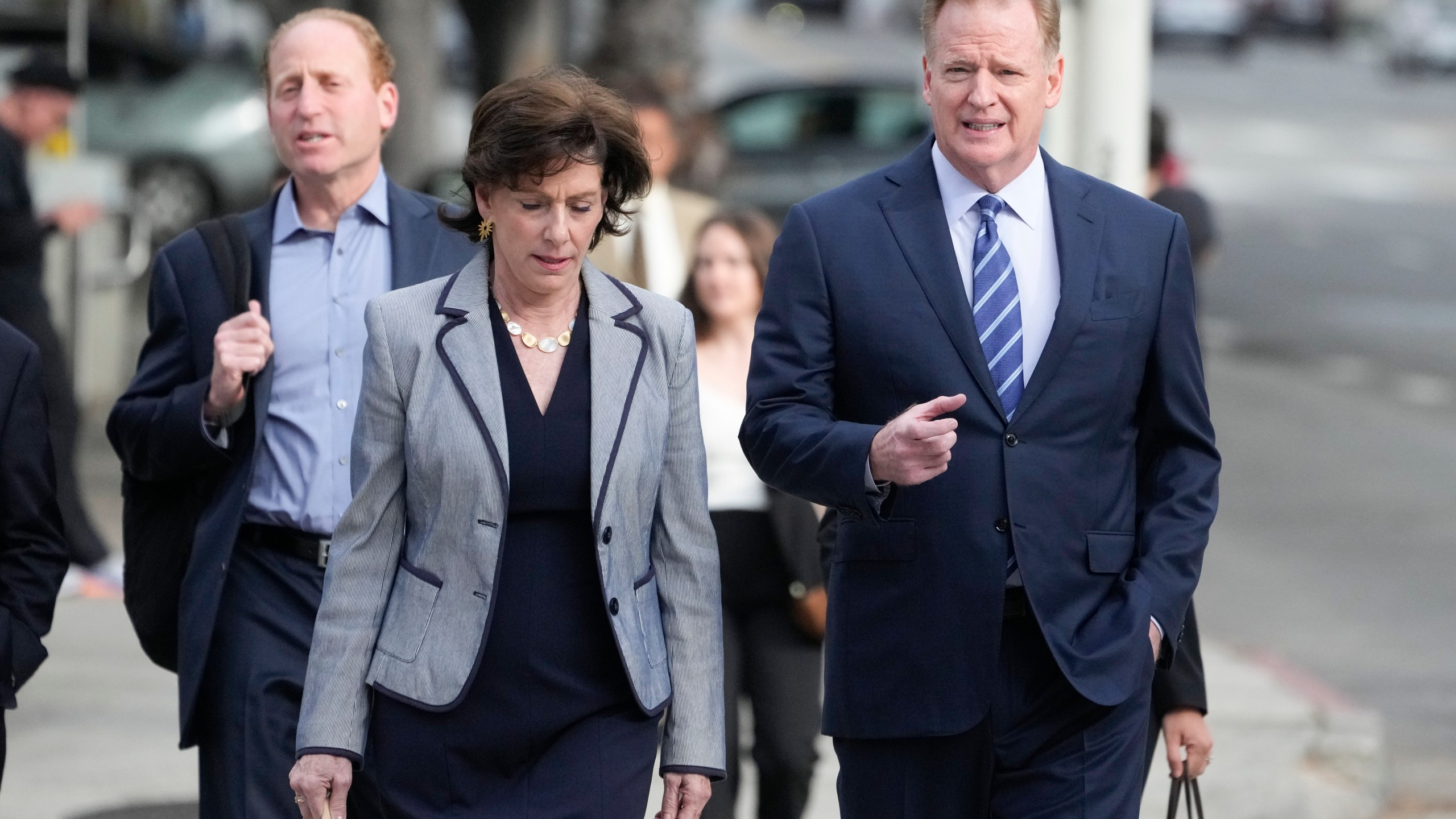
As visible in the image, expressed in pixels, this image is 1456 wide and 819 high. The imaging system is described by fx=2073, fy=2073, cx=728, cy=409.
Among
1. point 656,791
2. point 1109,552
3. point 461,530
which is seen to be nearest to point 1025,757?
point 1109,552

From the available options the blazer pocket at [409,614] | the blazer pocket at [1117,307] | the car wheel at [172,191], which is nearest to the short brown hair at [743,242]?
the blazer pocket at [1117,307]

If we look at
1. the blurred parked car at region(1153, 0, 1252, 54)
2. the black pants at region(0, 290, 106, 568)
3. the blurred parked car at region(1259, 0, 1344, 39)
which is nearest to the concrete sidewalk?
→ the black pants at region(0, 290, 106, 568)

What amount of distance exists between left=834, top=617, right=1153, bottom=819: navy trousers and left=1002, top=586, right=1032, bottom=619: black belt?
1 cm

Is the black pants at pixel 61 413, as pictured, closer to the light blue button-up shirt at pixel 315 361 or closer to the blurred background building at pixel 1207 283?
the blurred background building at pixel 1207 283

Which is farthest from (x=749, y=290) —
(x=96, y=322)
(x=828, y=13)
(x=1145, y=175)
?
(x=828, y=13)

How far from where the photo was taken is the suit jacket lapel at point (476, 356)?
3377 millimetres

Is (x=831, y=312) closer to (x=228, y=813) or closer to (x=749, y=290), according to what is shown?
(x=228, y=813)

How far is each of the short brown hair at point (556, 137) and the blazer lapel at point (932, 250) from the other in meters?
0.46

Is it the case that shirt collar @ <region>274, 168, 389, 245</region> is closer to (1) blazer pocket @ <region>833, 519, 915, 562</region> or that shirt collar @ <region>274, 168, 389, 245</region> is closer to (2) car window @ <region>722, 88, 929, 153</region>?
(1) blazer pocket @ <region>833, 519, 915, 562</region>

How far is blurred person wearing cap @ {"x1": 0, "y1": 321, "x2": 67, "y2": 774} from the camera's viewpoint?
3789 mm

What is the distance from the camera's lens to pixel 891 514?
3607 mm

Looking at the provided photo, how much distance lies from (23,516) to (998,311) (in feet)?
5.98

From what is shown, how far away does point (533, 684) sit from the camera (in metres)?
3.43

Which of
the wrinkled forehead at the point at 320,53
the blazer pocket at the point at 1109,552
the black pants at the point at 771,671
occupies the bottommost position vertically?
the black pants at the point at 771,671
